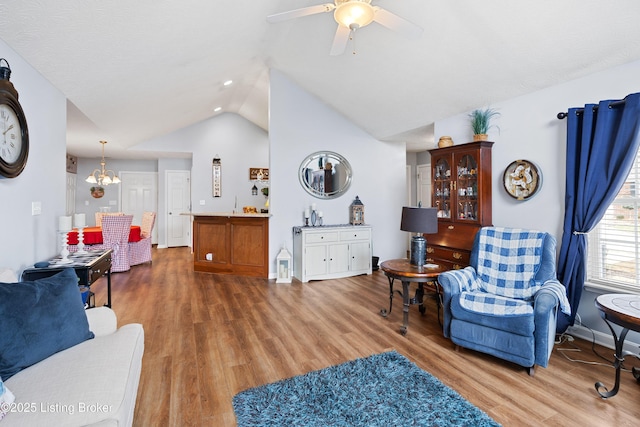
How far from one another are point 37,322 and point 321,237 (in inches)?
147

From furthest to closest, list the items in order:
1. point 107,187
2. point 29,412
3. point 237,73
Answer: point 107,187, point 237,73, point 29,412

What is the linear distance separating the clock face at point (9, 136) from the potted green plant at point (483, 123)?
Result: 425cm

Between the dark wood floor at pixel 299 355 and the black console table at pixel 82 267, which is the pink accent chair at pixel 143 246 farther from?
the black console table at pixel 82 267

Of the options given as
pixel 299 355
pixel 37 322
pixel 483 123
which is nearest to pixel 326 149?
pixel 483 123

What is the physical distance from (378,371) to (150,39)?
3443 mm

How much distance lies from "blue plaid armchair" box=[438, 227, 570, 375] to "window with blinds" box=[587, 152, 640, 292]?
549 mm

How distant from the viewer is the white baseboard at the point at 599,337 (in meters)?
2.59

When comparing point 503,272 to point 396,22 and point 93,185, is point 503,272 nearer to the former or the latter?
point 396,22

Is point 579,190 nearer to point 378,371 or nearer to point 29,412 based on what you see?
point 378,371

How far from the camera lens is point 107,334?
6.39 feet

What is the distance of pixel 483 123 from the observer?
11.9ft

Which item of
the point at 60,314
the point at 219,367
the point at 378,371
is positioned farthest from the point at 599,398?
the point at 60,314

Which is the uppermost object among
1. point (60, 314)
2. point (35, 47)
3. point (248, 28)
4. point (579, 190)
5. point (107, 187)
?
point (248, 28)

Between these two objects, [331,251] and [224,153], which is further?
[224,153]
